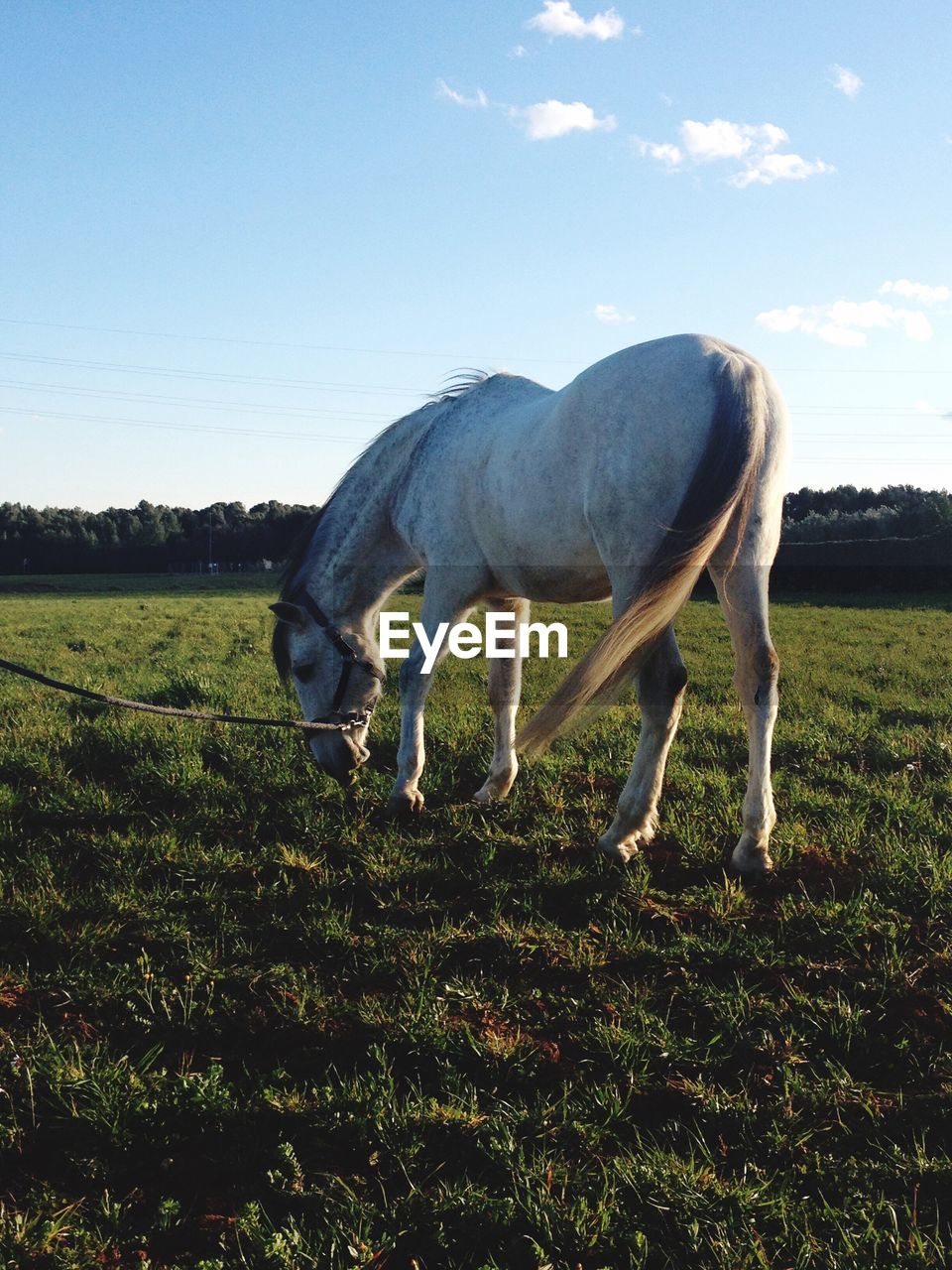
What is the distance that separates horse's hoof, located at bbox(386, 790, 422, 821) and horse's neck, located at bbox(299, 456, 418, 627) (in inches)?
49.4

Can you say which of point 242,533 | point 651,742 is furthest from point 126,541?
point 651,742

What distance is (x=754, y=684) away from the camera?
3604mm

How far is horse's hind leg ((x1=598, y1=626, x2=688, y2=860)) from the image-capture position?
395 cm

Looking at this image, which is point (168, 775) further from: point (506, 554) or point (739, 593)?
point (739, 593)

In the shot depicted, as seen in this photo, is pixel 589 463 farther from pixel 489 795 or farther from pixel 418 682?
pixel 489 795

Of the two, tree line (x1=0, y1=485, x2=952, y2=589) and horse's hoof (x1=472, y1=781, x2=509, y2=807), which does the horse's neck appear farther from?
tree line (x1=0, y1=485, x2=952, y2=589)

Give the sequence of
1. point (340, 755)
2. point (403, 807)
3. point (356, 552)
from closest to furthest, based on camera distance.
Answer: point (403, 807), point (340, 755), point (356, 552)

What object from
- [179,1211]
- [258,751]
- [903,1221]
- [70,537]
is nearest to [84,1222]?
[179,1211]

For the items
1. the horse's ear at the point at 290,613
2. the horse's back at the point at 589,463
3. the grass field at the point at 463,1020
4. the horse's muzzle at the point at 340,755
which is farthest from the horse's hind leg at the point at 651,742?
the horse's ear at the point at 290,613

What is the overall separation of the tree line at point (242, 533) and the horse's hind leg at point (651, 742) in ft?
74.5

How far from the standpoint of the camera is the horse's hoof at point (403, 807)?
4461mm

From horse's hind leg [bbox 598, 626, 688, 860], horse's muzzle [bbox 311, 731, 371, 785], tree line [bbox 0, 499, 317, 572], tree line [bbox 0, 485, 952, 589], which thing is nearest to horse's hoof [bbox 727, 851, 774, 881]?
horse's hind leg [bbox 598, 626, 688, 860]

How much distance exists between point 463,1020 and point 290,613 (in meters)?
2.87

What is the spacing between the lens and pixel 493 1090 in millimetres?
2439
